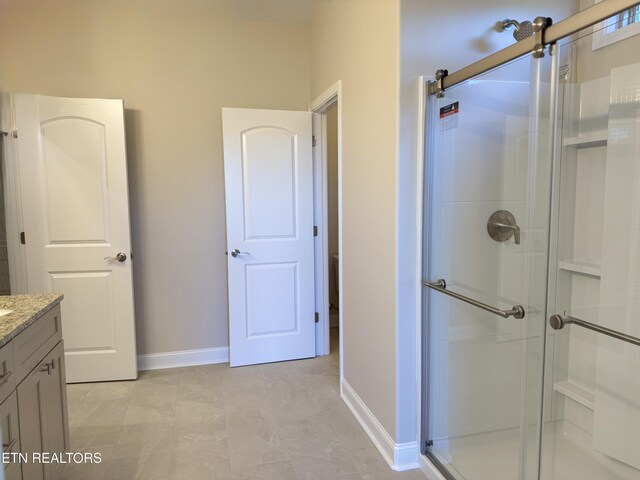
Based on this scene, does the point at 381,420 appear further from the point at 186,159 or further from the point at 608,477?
the point at 186,159

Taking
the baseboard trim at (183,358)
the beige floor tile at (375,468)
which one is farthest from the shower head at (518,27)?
the baseboard trim at (183,358)

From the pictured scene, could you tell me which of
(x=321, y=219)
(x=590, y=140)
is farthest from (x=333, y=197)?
(x=590, y=140)

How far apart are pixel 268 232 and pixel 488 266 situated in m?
1.85

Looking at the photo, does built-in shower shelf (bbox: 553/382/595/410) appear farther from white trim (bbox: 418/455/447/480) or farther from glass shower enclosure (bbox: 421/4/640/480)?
white trim (bbox: 418/455/447/480)

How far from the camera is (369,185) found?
2.38 meters

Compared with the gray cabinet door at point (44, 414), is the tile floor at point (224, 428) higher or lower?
lower

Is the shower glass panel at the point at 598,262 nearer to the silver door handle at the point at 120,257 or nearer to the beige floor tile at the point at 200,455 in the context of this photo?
the beige floor tile at the point at 200,455

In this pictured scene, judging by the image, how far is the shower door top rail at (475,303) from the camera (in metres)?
1.72

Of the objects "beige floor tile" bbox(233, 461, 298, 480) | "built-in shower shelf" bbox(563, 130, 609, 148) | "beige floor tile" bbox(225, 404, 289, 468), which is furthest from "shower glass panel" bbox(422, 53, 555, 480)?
"beige floor tile" bbox(225, 404, 289, 468)

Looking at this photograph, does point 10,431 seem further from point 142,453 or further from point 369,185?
point 369,185

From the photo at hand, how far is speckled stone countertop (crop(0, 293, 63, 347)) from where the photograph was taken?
149 cm

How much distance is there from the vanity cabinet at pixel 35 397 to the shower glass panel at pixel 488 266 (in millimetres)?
1667

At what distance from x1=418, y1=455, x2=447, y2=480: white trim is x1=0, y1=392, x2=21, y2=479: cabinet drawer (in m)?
1.68

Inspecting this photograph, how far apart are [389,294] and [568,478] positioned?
111 centimetres
